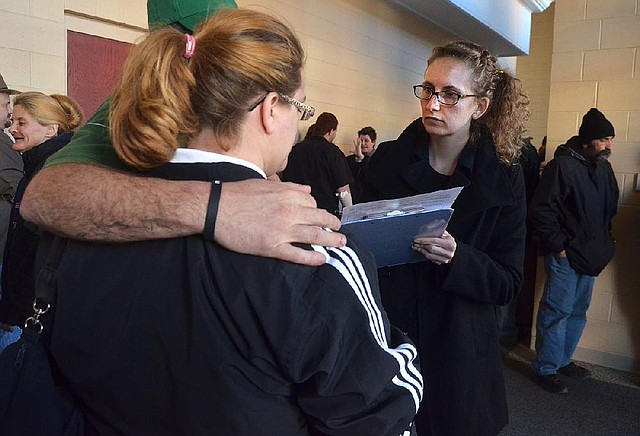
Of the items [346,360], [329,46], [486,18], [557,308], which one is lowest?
[557,308]

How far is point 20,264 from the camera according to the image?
232cm

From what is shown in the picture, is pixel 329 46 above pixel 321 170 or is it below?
above

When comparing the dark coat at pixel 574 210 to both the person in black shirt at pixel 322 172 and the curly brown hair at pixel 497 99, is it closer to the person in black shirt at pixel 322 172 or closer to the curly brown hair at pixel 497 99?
the person in black shirt at pixel 322 172

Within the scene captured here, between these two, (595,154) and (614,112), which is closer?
(595,154)

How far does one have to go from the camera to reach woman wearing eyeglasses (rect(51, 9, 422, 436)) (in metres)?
0.77

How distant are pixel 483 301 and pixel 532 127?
34.1 feet

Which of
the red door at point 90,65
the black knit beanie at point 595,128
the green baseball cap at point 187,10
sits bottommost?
the green baseball cap at point 187,10

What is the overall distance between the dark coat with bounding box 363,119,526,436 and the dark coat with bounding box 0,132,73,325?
142cm

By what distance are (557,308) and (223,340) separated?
3.55 meters

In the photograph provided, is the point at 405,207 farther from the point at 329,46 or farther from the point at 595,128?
the point at 329,46

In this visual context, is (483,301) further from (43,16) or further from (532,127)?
(532,127)

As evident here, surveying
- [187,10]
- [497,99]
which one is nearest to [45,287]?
[187,10]

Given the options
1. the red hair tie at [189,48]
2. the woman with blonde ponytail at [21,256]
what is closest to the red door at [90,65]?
the woman with blonde ponytail at [21,256]

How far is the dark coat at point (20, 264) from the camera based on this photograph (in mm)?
2299
